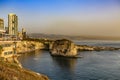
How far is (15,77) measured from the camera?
32094 mm

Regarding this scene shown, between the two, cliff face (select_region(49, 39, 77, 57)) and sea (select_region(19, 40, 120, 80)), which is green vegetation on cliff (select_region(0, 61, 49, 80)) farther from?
cliff face (select_region(49, 39, 77, 57))

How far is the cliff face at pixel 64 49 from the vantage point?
151750 mm

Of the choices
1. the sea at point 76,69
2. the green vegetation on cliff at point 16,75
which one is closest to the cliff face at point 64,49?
the sea at point 76,69

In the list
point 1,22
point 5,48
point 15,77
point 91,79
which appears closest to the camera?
point 15,77

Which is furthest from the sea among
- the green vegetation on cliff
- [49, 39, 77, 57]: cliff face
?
the green vegetation on cliff

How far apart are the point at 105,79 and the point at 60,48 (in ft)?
282

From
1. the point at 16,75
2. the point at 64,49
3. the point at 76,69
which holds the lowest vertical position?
the point at 76,69

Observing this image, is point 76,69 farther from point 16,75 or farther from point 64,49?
point 16,75

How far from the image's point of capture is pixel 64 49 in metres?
154

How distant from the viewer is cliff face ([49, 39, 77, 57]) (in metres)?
152

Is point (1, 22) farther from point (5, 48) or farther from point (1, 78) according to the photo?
point (1, 78)

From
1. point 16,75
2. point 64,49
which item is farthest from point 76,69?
point 16,75

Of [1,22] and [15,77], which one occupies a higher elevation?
[1,22]

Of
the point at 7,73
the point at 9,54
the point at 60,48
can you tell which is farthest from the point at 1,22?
the point at 7,73
